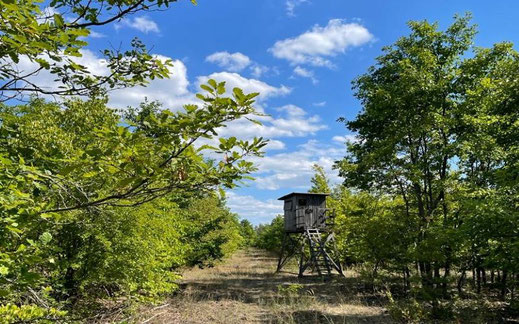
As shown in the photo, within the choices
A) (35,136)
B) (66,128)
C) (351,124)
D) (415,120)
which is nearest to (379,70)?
(351,124)

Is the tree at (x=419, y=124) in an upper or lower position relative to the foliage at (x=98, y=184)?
upper

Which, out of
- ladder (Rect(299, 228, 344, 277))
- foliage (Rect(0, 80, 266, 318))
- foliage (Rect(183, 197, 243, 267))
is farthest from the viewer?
ladder (Rect(299, 228, 344, 277))

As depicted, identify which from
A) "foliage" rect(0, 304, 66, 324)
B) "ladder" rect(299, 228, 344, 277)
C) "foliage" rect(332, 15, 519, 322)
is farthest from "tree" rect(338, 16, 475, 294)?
"foliage" rect(0, 304, 66, 324)

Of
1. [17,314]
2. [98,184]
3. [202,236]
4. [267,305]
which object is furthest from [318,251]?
[17,314]

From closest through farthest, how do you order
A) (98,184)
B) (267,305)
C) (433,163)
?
(98,184) → (267,305) → (433,163)

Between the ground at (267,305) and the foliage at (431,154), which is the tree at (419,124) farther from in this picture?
the ground at (267,305)

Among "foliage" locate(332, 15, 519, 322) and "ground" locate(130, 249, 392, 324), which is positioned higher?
"foliage" locate(332, 15, 519, 322)

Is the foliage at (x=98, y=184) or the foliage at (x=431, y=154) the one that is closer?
the foliage at (x=98, y=184)

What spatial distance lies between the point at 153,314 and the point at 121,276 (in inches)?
133

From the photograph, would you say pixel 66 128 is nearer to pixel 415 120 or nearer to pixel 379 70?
pixel 415 120

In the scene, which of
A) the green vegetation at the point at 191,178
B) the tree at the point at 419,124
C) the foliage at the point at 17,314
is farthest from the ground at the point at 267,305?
the foliage at the point at 17,314

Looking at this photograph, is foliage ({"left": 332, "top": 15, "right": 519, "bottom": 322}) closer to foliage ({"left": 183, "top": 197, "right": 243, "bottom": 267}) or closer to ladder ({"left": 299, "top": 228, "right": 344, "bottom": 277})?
ladder ({"left": 299, "top": 228, "right": 344, "bottom": 277})

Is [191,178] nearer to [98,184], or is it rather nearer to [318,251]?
[98,184]

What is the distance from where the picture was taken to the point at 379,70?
15586mm
